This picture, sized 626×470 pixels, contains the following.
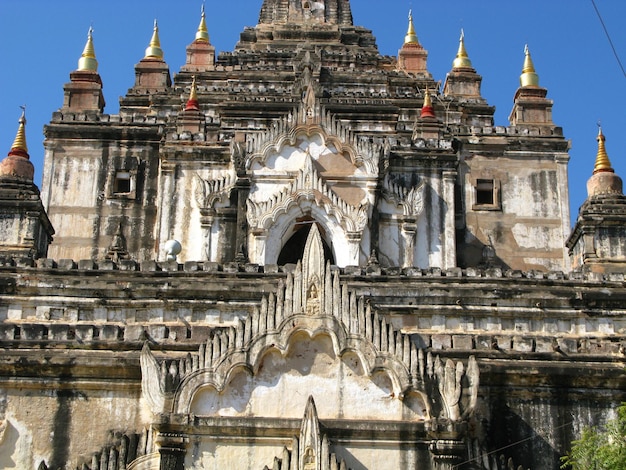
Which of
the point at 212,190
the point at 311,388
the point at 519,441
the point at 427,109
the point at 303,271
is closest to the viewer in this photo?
the point at 311,388

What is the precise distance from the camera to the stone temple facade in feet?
65.5

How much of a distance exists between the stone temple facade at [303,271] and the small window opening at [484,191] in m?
0.16

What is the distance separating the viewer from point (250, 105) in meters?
41.2

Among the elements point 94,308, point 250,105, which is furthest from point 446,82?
point 94,308

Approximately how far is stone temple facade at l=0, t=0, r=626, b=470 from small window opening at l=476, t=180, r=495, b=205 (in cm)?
16

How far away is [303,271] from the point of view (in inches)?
813

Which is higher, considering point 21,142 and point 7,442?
point 21,142

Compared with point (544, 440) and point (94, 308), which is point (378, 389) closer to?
point (544, 440)

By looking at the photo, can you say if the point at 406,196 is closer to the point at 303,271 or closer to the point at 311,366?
the point at 303,271

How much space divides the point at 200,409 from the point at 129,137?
72.1ft

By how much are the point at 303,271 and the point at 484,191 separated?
20.7 metres

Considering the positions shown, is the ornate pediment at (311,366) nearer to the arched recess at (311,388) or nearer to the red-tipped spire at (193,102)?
the arched recess at (311,388)

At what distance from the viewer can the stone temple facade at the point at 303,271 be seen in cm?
1995

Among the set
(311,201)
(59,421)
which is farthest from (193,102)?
(59,421)
